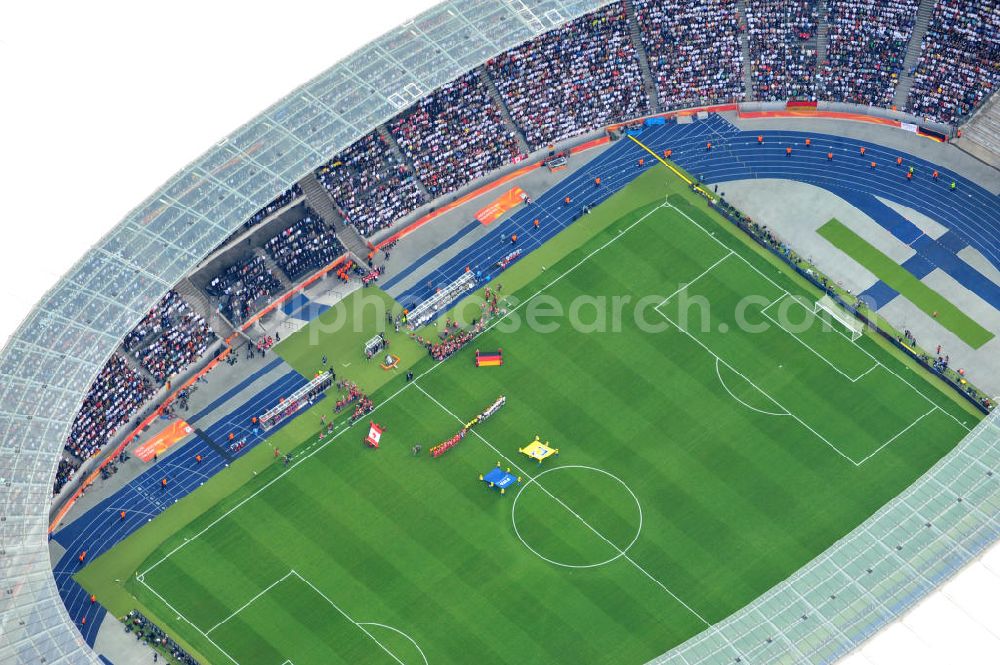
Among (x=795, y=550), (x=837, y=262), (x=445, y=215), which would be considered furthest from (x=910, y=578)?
(x=445, y=215)

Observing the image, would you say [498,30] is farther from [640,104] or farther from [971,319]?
[971,319]

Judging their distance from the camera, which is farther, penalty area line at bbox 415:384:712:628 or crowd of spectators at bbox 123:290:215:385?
crowd of spectators at bbox 123:290:215:385

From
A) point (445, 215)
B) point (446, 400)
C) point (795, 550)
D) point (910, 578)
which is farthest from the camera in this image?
point (445, 215)

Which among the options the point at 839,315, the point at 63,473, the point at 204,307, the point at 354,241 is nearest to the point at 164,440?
the point at 63,473

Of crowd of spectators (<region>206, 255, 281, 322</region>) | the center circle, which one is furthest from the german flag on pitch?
crowd of spectators (<region>206, 255, 281, 322</region>)

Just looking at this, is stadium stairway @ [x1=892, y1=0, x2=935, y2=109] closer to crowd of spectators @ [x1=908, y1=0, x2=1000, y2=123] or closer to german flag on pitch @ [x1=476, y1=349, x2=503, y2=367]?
crowd of spectators @ [x1=908, y1=0, x2=1000, y2=123]

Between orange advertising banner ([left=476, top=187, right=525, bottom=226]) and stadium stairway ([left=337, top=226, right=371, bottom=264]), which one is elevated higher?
stadium stairway ([left=337, top=226, right=371, bottom=264])
